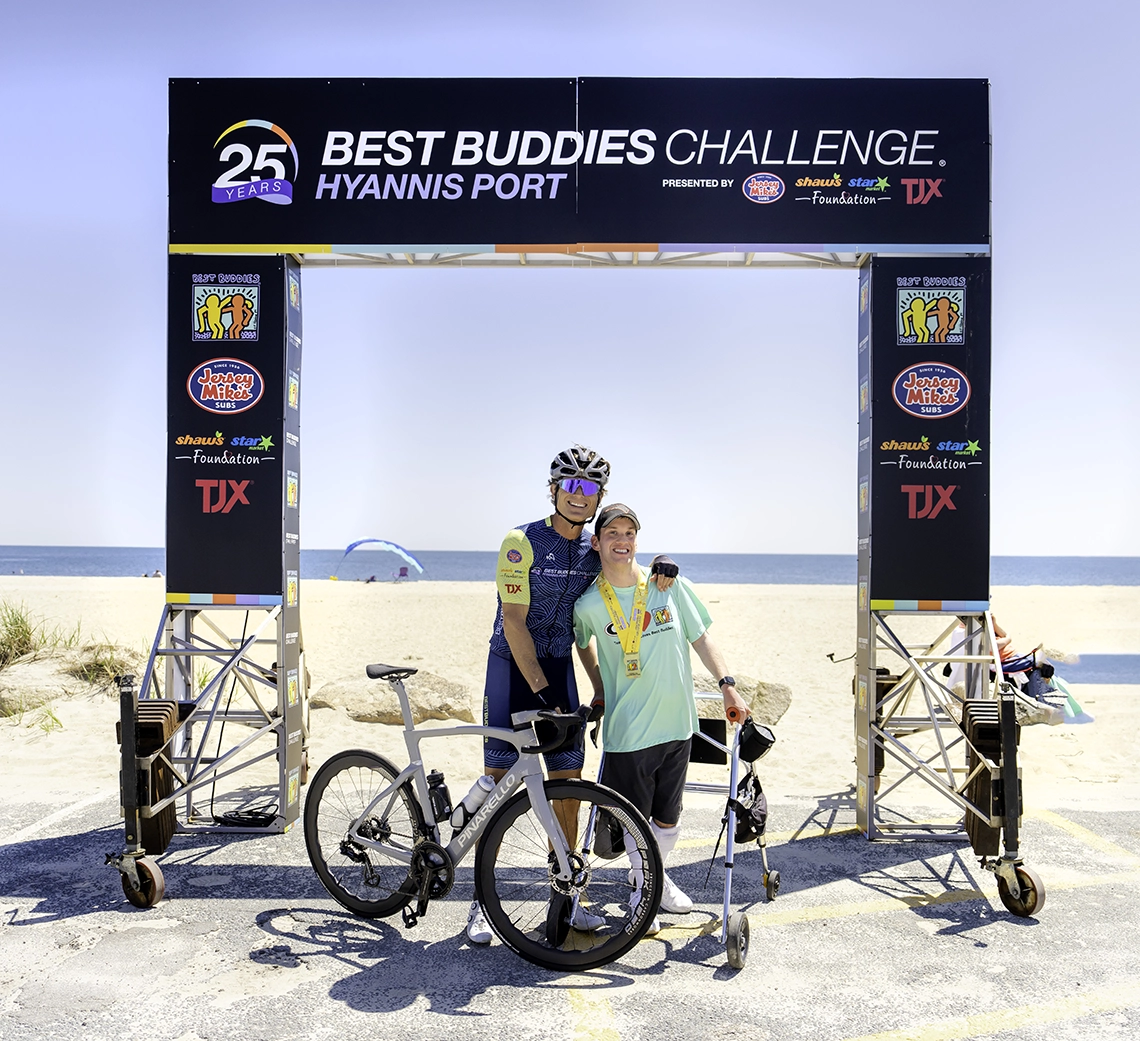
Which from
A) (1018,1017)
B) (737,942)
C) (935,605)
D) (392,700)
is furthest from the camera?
(392,700)

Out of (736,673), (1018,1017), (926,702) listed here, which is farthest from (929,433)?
(736,673)

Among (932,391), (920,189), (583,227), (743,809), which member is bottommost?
(743,809)

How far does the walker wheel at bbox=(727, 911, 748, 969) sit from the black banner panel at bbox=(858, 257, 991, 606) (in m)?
2.82

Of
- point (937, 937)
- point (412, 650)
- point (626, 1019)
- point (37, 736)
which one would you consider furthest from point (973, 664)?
point (412, 650)

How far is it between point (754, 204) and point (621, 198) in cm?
94

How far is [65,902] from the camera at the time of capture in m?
4.92

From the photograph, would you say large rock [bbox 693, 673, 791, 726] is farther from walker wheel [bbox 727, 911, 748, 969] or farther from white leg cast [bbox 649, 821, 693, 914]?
walker wheel [bbox 727, 911, 748, 969]

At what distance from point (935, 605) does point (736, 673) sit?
348 inches

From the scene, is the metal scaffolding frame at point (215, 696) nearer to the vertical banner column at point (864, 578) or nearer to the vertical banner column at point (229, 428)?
the vertical banner column at point (229, 428)

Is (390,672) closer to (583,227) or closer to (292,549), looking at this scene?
(292,549)

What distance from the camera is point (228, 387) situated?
6320 millimetres

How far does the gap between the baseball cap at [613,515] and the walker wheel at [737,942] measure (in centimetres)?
192

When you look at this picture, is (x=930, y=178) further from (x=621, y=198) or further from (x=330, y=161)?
(x=330, y=161)

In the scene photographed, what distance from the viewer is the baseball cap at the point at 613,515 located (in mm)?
4461
